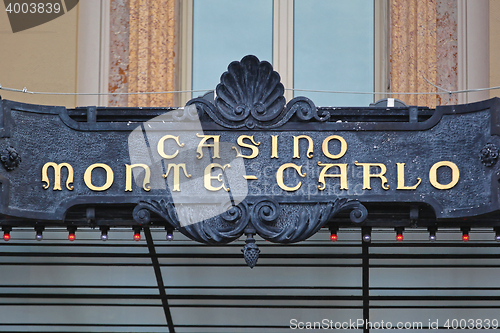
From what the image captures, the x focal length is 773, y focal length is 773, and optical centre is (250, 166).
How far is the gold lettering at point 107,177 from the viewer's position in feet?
28.7

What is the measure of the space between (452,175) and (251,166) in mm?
2243

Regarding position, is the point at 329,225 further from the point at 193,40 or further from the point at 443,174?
the point at 193,40

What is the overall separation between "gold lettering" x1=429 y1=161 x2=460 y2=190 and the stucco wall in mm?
5342

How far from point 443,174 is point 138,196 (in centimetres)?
343

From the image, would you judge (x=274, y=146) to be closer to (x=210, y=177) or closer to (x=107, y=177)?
(x=210, y=177)

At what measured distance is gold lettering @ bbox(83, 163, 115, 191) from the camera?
8742 mm

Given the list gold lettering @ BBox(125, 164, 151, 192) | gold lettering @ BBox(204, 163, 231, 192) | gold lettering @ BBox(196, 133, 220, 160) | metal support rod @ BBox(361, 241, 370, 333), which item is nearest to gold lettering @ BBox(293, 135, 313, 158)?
gold lettering @ BBox(204, 163, 231, 192)

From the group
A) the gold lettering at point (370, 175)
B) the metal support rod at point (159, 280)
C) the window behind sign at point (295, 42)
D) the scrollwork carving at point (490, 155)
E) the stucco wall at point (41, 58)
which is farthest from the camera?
the window behind sign at point (295, 42)

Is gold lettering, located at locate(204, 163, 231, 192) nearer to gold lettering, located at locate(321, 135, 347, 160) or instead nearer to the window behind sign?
gold lettering, located at locate(321, 135, 347, 160)

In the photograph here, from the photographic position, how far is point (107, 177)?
8.77m

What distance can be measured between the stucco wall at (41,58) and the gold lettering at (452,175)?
5.34 m

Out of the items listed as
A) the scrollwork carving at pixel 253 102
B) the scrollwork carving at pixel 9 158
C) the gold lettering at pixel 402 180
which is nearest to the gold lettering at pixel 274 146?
the scrollwork carving at pixel 253 102

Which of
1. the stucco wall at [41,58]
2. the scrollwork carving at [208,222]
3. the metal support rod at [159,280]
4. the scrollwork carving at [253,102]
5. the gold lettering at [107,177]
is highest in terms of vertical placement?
the stucco wall at [41,58]

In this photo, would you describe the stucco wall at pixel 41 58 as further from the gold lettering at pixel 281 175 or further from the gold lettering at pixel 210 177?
the gold lettering at pixel 281 175
